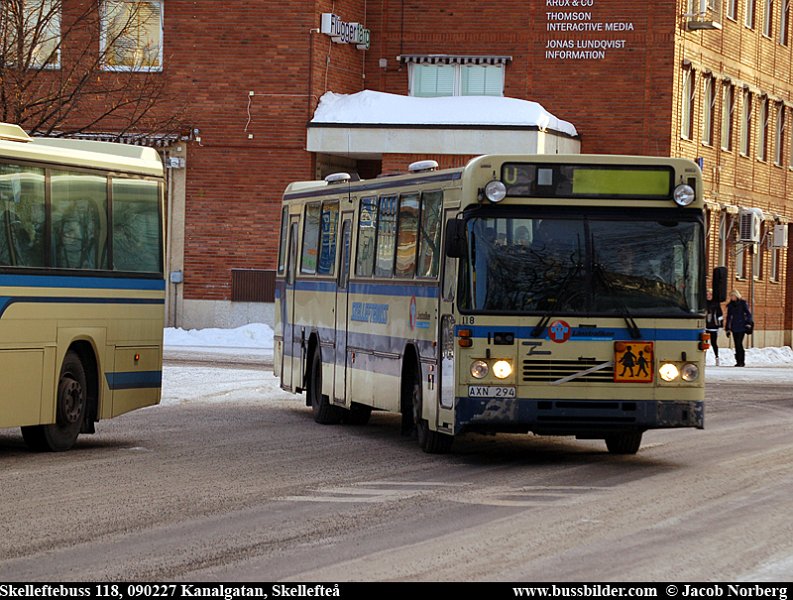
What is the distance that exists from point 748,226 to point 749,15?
6436 mm

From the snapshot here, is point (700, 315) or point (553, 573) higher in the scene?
point (700, 315)

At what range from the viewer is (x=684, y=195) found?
54.2 feet

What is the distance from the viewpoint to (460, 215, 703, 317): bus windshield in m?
16.3

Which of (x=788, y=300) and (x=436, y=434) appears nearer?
(x=436, y=434)

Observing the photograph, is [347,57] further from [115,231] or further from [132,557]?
[132,557]

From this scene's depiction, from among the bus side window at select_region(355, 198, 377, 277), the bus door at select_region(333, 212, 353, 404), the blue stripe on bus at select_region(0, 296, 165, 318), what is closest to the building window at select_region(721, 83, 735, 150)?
the bus door at select_region(333, 212, 353, 404)

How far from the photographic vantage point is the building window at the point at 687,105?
1866 inches

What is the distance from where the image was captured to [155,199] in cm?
1866

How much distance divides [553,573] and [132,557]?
237cm

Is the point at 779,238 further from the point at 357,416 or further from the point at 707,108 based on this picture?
the point at 357,416

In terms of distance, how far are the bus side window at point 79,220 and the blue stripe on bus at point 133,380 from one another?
1149 millimetres

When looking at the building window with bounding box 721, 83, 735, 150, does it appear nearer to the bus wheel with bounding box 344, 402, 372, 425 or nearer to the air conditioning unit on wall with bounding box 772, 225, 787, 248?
the air conditioning unit on wall with bounding box 772, 225, 787, 248

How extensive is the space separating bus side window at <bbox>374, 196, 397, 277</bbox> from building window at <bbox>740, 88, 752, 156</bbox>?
35971 mm

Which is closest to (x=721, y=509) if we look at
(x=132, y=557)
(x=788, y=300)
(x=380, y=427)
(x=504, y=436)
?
(x=132, y=557)
